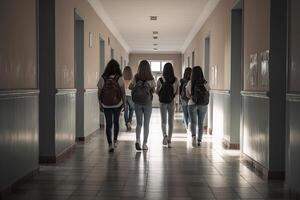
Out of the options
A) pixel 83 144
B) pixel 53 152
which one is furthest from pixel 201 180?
pixel 83 144

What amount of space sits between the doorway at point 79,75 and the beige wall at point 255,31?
3746mm

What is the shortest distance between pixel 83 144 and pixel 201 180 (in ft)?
13.3

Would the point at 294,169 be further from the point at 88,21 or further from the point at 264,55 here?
the point at 88,21

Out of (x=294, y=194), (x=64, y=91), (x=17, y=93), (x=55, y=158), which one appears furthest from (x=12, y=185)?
(x=294, y=194)

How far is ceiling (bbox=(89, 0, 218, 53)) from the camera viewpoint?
456 inches

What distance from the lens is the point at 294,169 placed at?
4.81 m

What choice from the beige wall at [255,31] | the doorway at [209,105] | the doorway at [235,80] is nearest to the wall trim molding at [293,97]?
the beige wall at [255,31]

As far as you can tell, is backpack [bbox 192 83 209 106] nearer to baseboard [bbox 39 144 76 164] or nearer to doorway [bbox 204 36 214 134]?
baseboard [bbox 39 144 76 164]

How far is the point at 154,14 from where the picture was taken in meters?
13.4

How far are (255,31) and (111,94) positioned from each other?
2476 millimetres

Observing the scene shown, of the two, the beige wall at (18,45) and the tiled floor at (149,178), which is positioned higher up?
the beige wall at (18,45)

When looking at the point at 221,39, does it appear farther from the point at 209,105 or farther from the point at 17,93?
the point at 17,93

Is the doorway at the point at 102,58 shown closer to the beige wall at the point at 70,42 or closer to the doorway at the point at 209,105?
the beige wall at the point at 70,42

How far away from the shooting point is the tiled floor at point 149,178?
16.0 ft
